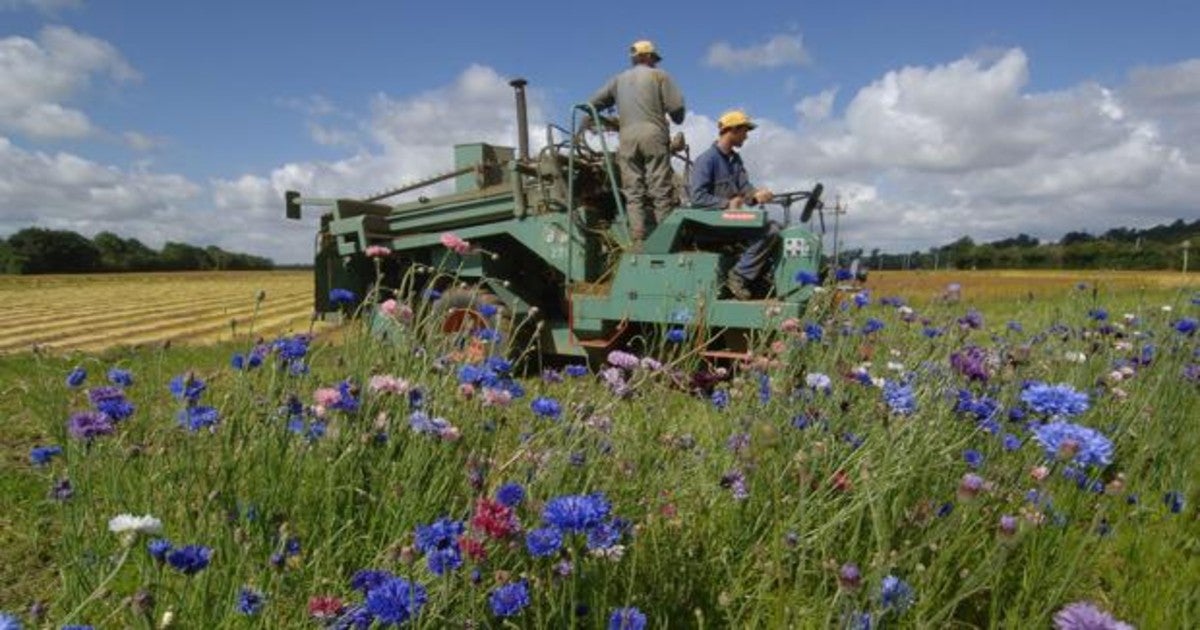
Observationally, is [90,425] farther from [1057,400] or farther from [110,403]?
[1057,400]

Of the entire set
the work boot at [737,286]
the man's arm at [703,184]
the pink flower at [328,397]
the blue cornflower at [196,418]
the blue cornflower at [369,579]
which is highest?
the man's arm at [703,184]

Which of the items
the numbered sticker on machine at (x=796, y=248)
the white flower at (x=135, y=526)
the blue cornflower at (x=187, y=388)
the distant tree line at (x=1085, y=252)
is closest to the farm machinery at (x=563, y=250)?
the numbered sticker on machine at (x=796, y=248)

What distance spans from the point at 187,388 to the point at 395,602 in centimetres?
148

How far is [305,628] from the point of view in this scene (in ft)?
5.91

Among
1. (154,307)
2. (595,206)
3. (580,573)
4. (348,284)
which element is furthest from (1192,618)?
(154,307)

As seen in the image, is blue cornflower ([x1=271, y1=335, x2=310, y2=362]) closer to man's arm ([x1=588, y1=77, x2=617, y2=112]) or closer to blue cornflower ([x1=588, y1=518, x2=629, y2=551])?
blue cornflower ([x1=588, y1=518, x2=629, y2=551])

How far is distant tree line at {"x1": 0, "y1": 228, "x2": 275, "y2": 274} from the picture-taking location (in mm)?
60062

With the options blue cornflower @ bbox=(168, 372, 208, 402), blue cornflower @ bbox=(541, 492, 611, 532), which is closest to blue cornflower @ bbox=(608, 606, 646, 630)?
blue cornflower @ bbox=(541, 492, 611, 532)

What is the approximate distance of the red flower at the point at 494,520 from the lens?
1.49 m

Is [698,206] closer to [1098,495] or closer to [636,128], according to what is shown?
[636,128]

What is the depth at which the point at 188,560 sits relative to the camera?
1.44m

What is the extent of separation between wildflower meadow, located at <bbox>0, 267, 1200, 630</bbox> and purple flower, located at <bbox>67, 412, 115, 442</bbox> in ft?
0.07

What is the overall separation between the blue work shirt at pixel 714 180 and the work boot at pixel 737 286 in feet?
1.91

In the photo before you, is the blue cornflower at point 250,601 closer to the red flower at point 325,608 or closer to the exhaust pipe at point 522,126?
the red flower at point 325,608
